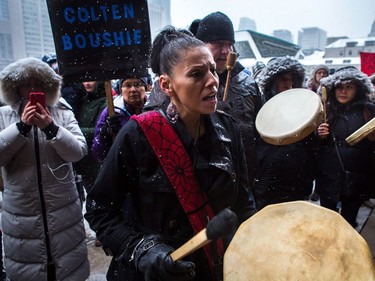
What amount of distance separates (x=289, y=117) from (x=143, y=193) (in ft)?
5.37

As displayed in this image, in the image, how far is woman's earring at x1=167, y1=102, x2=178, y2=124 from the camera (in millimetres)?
1539

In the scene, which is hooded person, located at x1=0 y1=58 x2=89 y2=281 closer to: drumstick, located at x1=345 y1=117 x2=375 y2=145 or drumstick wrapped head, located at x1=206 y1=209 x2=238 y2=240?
drumstick wrapped head, located at x1=206 y1=209 x2=238 y2=240

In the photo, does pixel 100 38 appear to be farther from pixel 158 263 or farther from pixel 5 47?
pixel 5 47

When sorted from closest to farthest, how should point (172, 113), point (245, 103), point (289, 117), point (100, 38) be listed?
point (172, 113) < point (100, 38) < point (289, 117) < point (245, 103)

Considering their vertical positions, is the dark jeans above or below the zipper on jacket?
below

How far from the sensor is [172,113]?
156 cm

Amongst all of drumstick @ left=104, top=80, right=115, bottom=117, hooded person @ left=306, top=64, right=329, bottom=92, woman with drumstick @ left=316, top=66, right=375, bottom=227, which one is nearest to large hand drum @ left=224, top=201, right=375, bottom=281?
drumstick @ left=104, top=80, right=115, bottom=117

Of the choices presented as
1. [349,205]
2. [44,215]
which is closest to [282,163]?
[349,205]

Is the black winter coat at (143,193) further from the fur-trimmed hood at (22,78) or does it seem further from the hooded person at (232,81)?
the fur-trimmed hood at (22,78)

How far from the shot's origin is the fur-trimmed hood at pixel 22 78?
2.45m

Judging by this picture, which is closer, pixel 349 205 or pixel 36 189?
pixel 36 189

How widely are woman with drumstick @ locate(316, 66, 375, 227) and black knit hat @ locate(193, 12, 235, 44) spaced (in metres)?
1.64

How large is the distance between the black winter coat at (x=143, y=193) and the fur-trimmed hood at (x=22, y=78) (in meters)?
1.43

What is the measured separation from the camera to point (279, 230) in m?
1.28
